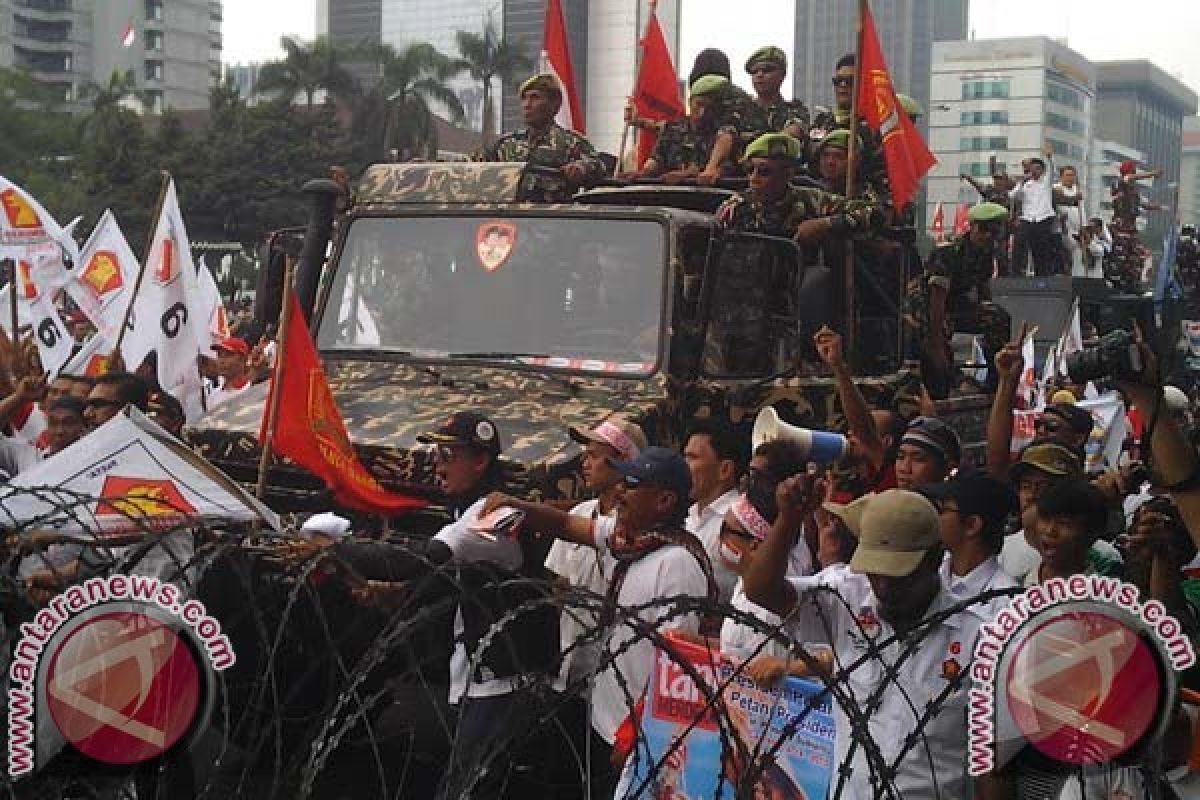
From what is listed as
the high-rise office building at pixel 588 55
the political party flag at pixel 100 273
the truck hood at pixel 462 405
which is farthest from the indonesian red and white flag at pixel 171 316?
the high-rise office building at pixel 588 55

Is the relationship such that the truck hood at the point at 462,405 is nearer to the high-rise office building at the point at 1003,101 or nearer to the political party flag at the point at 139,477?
the political party flag at the point at 139,477

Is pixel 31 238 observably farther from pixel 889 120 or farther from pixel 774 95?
pixel 889 120

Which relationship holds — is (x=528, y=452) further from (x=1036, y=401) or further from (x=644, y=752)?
(x=1036, y=401)

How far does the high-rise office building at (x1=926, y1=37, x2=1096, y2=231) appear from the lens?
432ft

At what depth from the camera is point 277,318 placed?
832cm

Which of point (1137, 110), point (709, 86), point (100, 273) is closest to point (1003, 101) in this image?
point (1137, 110)

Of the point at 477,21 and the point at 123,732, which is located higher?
the point at 477,21

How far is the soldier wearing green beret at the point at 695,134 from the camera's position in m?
9.09

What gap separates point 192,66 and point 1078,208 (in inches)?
4592

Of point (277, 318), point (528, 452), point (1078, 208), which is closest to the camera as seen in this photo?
point (528, 452)

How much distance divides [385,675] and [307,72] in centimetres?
5623

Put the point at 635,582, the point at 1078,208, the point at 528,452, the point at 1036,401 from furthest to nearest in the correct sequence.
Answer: the point at 1078,208, the point at 1036,401, the point at 528,452, the point at 635,582

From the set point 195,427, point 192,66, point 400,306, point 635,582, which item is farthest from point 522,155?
point 192,66

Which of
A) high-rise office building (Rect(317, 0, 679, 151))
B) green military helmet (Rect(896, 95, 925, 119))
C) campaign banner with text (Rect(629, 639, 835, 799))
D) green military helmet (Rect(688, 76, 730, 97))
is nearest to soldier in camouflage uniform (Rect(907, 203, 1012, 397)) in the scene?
green military helmet (Rect(896, 95, 925, 119))
